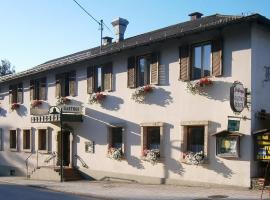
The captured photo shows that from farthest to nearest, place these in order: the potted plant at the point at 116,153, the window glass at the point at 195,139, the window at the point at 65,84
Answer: the window at the point at 65,84, the potted plant at the point at 116,153, the window glass at the point at 195,139

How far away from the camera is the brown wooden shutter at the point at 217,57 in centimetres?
1708

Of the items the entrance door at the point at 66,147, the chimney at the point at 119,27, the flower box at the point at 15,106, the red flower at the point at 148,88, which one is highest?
the chimney at the point at 119,27

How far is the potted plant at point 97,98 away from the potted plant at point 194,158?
614cm

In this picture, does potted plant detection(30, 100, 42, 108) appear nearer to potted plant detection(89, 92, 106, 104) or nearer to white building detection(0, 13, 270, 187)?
white building detection(0, 13, 270, 187)

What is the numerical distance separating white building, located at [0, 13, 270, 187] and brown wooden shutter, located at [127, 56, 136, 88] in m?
0.05

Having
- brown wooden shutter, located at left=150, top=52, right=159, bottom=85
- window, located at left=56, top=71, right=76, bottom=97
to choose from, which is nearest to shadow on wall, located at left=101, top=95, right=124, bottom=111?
brown wooden shutter, located at left=150, top=52, right=159, bottom=85

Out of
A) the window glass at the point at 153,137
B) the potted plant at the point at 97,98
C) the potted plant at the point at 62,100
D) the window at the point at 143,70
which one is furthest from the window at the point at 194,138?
the potted plant at the point at 62,100

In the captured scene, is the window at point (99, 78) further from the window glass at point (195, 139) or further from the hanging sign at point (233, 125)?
the hanging sign at point (233, 125)

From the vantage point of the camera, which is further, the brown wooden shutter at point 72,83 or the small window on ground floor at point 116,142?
the brown wooden shutter at point 72,83

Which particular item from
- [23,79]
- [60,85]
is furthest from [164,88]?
[23,79]

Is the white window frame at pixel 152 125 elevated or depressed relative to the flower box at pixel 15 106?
depressed

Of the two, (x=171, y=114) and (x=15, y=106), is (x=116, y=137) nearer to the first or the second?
(x=171, y=114)

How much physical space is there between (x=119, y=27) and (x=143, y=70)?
804 centimetres

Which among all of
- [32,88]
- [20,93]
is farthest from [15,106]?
[32,88]
